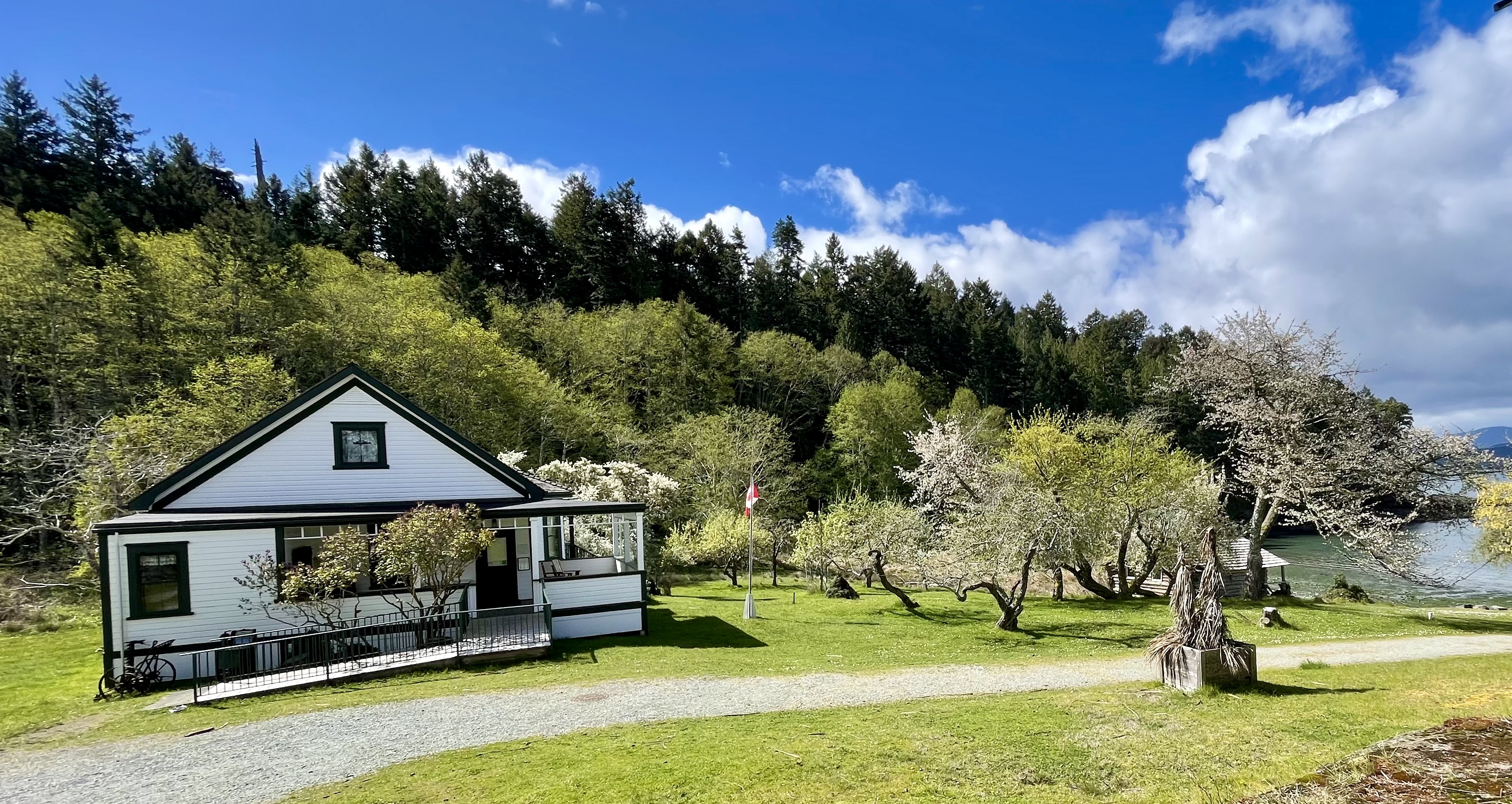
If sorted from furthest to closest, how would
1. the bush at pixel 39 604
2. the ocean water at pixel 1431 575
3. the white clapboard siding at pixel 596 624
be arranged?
the ocean water at pixel 1431 575
the bush at pixel 39 604
the white clapboard siding at pixel 596 624

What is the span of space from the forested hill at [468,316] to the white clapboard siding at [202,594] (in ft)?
39.3

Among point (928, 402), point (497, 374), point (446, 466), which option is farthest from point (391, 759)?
point (928, 402)

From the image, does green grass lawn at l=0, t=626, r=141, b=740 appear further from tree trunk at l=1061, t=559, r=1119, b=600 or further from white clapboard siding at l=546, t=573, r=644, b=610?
tree trunk at l=1061, t=559, r=1119, b=600

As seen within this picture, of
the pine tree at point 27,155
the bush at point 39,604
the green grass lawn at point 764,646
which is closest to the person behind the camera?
the green grass lawn at point 764,646

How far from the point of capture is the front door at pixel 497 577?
1942 centimetres

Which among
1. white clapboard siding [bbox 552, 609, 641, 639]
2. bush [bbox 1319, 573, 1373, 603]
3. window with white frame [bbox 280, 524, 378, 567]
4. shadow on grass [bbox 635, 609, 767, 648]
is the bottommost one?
bush [bbox 1319, 573, 1373, 603]

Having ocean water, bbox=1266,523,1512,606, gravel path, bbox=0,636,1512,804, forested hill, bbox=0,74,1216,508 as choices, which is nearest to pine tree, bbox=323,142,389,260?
forested hill, bbox=0,74,1216,508

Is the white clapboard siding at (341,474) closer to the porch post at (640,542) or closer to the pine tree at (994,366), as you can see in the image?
the porch post at (640,542)

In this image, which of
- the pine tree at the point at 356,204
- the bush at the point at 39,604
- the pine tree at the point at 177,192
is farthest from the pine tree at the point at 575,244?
the bush at the point at 39,604

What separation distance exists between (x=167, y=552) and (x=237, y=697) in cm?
471

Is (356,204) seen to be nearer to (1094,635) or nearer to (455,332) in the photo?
(455,332)

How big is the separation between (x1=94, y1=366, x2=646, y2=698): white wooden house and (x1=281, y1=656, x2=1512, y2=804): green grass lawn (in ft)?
24.9

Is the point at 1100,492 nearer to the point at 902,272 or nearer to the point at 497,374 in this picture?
the point at 497,374

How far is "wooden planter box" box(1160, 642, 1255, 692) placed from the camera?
10633mm
